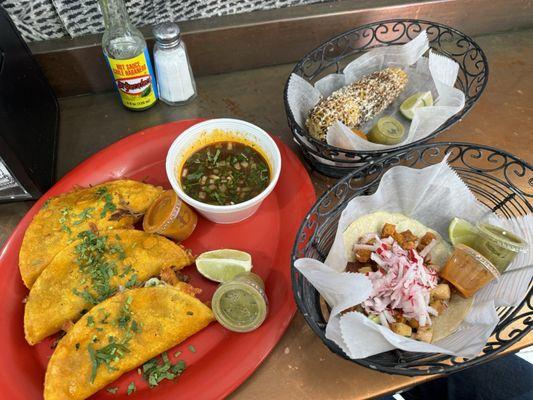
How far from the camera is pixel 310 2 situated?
175 cm

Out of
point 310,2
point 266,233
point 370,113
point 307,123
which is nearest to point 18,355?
point 266,233

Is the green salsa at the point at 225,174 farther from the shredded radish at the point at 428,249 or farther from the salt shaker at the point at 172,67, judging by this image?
the shredded radish at the point at 428,249

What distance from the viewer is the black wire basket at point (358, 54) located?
1318mm

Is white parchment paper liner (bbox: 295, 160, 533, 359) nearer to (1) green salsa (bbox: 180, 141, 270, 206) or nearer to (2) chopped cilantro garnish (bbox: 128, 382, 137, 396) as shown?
(1) green salsa (bbox: 180, 141, 270, 206)

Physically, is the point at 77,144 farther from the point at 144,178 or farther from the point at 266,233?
the point at 266,233

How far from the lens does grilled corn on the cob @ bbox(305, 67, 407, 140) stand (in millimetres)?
1435

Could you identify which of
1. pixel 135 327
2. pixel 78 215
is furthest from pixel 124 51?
pixel 135 327

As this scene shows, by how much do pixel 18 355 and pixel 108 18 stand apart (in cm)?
108

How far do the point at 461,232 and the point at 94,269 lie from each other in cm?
110

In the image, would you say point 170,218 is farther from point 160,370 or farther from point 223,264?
point 160,370

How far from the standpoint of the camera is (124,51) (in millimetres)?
1511

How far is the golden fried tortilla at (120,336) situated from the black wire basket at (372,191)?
32 cm

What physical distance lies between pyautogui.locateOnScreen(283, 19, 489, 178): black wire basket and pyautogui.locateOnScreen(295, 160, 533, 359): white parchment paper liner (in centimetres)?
13

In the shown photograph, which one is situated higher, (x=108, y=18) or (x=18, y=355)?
(x=108, y=18)
